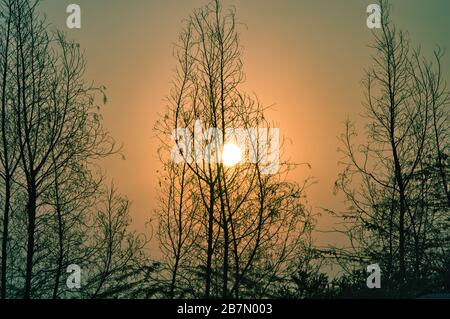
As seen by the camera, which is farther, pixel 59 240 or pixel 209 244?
pixel 59 240

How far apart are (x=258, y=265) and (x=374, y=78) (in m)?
5.40

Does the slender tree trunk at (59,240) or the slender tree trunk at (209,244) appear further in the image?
the slender tree trunk at (59,240)

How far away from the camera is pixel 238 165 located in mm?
13438

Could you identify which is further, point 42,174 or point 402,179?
point 402,179

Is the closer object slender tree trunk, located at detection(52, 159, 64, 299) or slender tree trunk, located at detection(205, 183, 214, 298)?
slender tree trunk, located at detection(205, 183, 214, 298)
